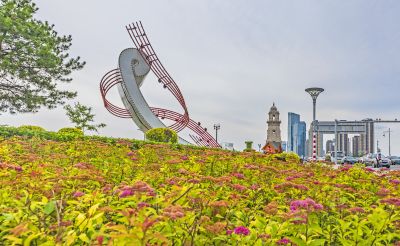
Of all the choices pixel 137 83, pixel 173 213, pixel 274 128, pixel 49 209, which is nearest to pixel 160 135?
pixel 137 83

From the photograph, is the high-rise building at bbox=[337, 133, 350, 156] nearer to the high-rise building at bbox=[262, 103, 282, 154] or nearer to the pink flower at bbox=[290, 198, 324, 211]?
the high-rise building at bbox=[262, 103, 282, 154]

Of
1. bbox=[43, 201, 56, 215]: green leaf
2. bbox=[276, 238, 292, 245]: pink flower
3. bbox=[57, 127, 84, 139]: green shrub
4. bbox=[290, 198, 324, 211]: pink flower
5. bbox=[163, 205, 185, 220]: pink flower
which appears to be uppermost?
bbox=[57, 127, 84, 139]: green shrub

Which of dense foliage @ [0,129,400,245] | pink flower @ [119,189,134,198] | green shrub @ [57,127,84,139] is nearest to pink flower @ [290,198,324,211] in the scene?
dense foliage @ [0,129,400,245]

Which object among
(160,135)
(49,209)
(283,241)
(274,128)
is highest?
(274,128)

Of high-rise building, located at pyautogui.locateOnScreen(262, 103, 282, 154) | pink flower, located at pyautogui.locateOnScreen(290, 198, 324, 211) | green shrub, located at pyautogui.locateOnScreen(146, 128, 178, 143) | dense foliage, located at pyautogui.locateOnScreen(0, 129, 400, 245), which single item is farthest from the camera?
high-rise building, located at pyautogui.locateOnScreen(262, 103, 282, 154)

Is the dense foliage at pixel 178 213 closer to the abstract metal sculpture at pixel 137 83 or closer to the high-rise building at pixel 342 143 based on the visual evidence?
the abstract metal sculpture at pixel 137 83

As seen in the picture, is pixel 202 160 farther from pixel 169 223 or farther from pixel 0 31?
pixel 0 31

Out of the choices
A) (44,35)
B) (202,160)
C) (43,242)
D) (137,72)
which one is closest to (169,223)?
(43,242)

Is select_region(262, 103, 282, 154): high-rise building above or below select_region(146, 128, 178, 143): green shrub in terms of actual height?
above

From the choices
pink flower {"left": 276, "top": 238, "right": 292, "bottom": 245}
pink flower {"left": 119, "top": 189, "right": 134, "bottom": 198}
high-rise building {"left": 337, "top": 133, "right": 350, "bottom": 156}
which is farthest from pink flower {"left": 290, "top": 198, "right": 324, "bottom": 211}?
high-rise building {"left": 337, "top": 133, "right": 350, "bottom": 156}

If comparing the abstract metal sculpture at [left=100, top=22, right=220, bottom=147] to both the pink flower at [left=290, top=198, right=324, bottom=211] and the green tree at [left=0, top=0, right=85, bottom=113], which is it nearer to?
the green tree at [left=0, top=0, right=85, bottom=113]

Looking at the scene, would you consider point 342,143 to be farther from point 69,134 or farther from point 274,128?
point 69,134

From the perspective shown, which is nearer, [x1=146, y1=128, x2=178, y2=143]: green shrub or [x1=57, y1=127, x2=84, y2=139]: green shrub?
[x1=57, y1=127, x2=84, y2=139]: green shrub

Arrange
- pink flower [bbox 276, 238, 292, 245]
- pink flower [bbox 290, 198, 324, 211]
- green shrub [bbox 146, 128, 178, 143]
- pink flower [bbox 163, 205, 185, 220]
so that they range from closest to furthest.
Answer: pink flower [bbox 163, 205, 185, 220], pink flower [bbox 276, 238, 292, 245], pink flower [bbox 290, 198, 324, 211], green shrub [bbox 146, 128, 178, 143]
